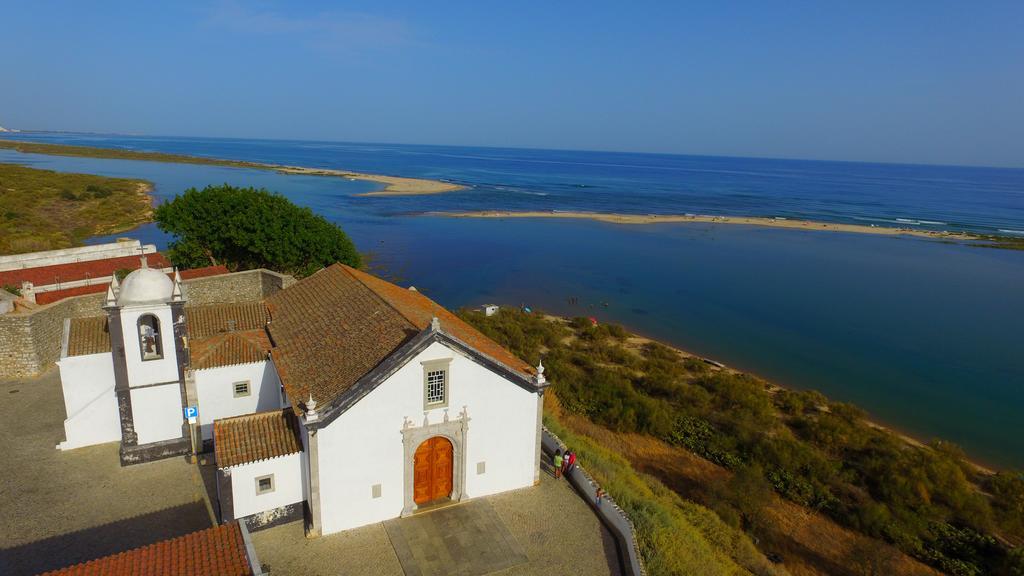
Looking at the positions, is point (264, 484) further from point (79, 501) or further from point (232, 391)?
point (79, 501)

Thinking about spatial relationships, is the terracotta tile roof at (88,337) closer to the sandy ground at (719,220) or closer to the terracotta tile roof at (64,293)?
the terracotta tile roof at (64,293)

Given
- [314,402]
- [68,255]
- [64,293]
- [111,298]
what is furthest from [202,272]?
[314,402]

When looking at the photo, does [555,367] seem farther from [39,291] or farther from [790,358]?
[39,291]

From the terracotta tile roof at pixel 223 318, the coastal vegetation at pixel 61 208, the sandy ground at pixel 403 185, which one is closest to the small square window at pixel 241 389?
the terracotta tile roof at pixel 223 318

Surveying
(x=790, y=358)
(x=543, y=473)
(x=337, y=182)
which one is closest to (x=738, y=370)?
(x=790, y=358)

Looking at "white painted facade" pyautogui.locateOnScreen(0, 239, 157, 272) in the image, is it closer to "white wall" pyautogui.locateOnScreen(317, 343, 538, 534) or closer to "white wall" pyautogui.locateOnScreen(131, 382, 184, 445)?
"white wall" pyautogui.locateOnScreen(131, 382, 184, 445)

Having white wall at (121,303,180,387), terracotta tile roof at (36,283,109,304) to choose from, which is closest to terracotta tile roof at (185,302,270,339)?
white wall at (121,303,180,387)
